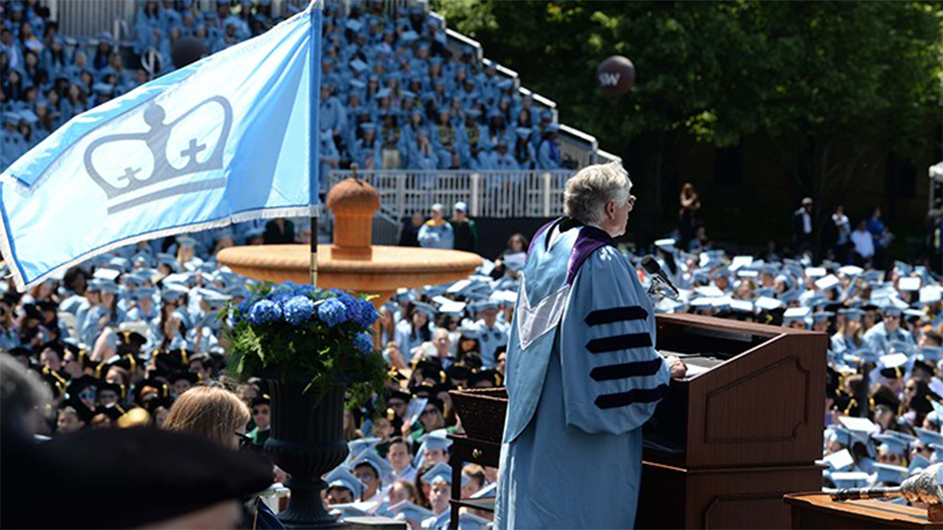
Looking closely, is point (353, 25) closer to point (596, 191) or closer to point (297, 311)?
point (297, 311)

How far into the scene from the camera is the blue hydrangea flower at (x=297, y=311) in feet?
21.2

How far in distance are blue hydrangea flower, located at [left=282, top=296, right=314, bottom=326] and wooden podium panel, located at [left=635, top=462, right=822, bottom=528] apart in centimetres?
178

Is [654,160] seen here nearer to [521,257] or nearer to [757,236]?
[757,236]

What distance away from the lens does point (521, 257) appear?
70.6 feet

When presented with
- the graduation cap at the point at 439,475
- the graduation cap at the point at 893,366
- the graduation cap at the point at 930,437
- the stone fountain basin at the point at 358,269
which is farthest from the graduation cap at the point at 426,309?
the graduation cap at the point at 930,437

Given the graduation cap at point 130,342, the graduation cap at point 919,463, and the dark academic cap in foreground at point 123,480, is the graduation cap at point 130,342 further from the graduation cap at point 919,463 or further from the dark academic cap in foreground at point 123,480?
the dark academic cap in foreground at point 123,480

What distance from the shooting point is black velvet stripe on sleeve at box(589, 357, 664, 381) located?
16.4 ft

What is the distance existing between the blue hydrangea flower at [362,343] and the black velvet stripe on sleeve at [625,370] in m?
1.76

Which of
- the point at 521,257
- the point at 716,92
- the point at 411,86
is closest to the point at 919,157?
the point at 716,92

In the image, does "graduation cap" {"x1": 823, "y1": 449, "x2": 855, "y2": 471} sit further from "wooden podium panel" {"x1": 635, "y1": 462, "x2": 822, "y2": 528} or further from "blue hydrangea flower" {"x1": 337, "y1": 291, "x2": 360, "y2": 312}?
"wooden podium panel" {"x1": 635, "y1": 462, "x2": 822, "y2": 528}

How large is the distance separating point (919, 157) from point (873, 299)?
73.1 feet

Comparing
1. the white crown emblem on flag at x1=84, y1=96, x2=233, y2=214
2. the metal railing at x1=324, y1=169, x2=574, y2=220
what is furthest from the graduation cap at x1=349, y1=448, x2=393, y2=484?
the metal railing at x1=324, y1=169, x2=574, y2=220

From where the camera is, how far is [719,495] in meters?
5.20

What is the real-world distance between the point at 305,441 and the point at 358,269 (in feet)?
19.1
